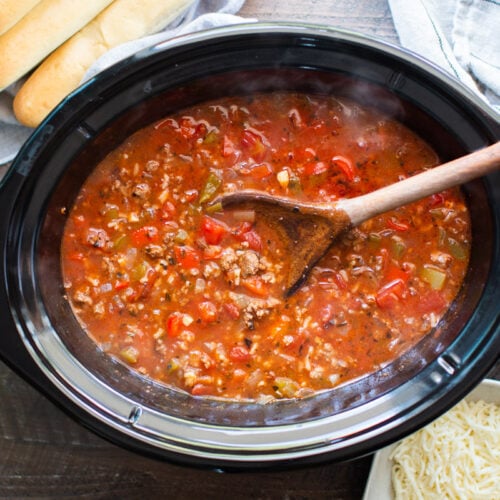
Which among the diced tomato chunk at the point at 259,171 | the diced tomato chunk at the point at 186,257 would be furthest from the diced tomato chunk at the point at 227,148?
the diced tomato chunk at the point at 186,257

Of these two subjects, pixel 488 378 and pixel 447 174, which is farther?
pixel 488 378

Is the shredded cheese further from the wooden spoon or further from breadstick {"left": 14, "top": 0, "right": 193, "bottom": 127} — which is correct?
breadstick {"left": 14, "top": 0, "right": 193, "bottom": 127}

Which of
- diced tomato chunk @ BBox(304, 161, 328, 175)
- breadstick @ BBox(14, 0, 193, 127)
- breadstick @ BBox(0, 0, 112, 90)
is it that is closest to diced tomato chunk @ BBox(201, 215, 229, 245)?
diced tomato chunk @ BBox(304, 161, 328, 175)

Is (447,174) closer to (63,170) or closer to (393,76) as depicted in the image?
(393,76)

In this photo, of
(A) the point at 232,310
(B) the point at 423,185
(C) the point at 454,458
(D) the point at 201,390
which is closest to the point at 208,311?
(A) the point at 232,310

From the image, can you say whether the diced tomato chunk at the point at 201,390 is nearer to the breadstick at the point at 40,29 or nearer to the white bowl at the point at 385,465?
the white bowl at the point at 385,465

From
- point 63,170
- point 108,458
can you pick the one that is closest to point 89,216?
point 63,170
